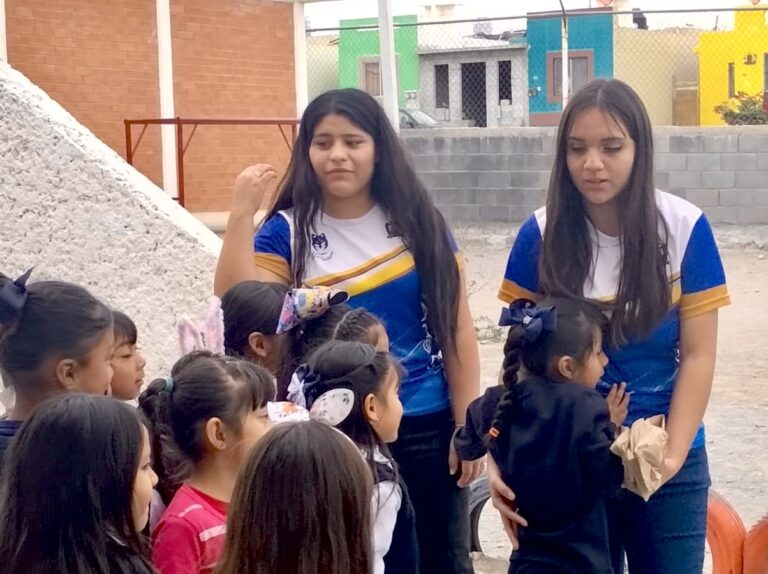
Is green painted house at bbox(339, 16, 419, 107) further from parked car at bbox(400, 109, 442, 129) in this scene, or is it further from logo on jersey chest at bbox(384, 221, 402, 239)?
logo on jersey chest at bbox(384, 221, 402, 239)

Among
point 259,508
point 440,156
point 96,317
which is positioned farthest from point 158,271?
point 440,156

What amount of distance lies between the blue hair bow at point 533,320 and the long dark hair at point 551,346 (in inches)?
0.7

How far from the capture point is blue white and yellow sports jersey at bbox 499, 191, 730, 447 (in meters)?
2.67

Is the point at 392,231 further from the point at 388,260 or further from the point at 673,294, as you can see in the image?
the point at 673,294

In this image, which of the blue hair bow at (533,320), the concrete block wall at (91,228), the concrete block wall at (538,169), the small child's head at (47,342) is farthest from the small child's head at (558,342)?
the concrete block wall at (538,169)

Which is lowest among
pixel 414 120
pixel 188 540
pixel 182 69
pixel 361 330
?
pixel 188 540

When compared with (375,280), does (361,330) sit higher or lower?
lower

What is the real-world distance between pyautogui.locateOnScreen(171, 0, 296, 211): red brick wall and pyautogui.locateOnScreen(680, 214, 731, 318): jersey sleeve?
1045cm

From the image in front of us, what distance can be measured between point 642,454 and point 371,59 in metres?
23.9

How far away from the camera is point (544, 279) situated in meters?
2.77

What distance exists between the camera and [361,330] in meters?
2.75

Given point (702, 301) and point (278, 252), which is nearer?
point (702, 301)

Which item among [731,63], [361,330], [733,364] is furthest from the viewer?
[731,63]

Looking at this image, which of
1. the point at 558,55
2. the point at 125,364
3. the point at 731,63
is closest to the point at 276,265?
the point at 125,364
